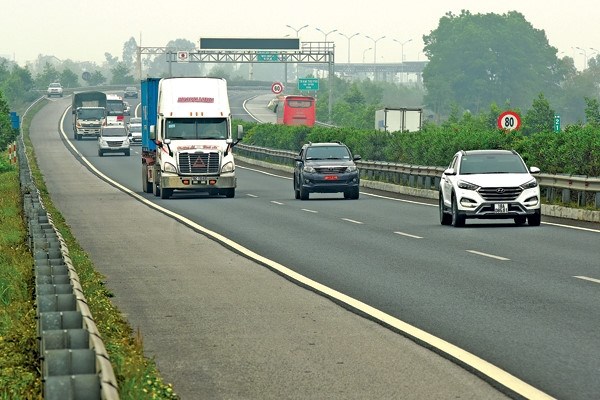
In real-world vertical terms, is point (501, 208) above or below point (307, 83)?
above

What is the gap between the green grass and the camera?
8.89m

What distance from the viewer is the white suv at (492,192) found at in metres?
27.7

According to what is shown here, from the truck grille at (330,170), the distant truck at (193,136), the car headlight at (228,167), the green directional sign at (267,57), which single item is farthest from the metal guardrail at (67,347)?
the green directional sign at (267,57)

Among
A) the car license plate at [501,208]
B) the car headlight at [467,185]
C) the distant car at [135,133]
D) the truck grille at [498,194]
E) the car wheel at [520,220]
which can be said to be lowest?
the distant car at [135,133]

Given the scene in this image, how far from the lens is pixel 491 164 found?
28906mm

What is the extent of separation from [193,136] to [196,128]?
0.26m

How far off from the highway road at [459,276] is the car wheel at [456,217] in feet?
0.82

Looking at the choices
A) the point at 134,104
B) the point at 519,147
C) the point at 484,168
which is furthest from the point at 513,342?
the point at 134,104

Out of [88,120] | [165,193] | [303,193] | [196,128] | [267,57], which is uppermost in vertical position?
[267,57]

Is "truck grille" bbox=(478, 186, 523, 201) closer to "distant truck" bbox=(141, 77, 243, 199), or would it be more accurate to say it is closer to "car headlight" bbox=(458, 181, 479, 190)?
"car headlight" bbox=(458, 181, 479, 190)

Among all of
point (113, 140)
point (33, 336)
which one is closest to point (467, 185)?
point (33, 336)

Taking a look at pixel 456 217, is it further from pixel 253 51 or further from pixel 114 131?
pixel 253 51

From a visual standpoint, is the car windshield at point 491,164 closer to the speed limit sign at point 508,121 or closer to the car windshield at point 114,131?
the speed limit sign at point 508,121

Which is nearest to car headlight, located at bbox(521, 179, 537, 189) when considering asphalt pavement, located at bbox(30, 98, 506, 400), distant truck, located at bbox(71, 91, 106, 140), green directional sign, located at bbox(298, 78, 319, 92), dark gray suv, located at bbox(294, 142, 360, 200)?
asphalt pavement, located at bbox(30, 98, 506, 400)
